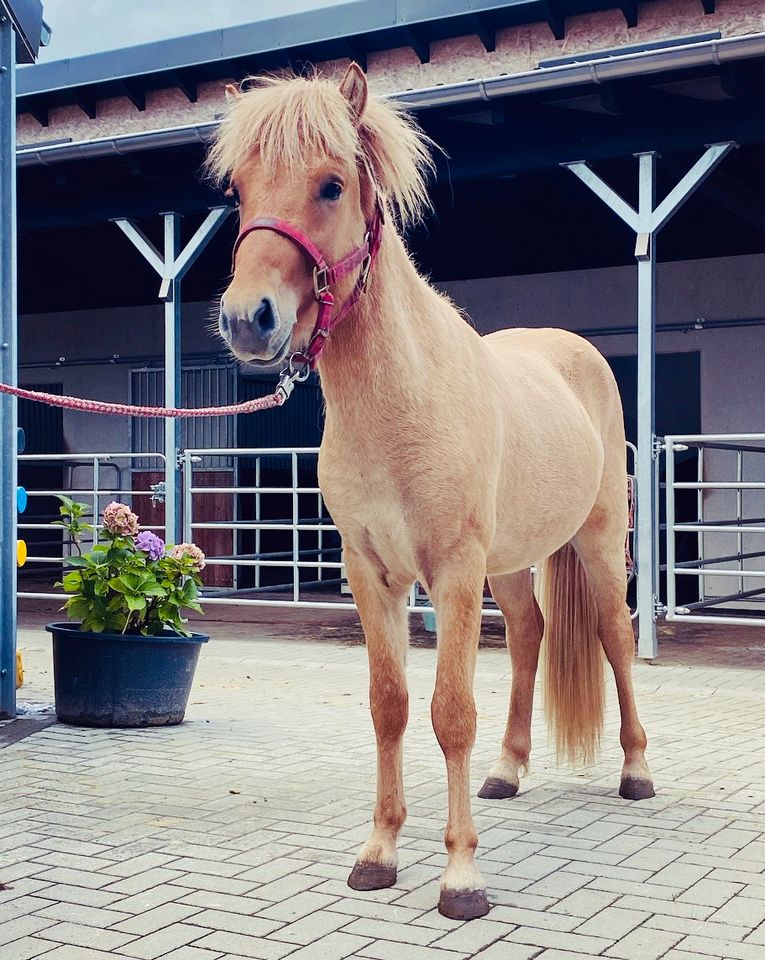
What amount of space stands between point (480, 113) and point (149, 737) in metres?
4.48

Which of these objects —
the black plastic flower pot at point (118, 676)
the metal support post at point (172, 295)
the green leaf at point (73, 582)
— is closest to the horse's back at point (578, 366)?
the black plastic flower pot at point (118, 676)

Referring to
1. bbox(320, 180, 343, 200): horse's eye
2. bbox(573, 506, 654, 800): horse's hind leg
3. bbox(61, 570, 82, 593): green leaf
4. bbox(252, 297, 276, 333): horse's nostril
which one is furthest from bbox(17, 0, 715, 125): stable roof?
bbox(252, 297, 276, 333): horse's nostril

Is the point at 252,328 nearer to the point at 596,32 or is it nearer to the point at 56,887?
the point at 56,887

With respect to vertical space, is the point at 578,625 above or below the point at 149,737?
above

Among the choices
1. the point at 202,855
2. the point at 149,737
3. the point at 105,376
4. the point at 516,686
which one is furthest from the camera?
the point at 105,376

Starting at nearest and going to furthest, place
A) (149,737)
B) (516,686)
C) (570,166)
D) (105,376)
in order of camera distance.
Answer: (516,686), (149,737), (570,166), (105,376)

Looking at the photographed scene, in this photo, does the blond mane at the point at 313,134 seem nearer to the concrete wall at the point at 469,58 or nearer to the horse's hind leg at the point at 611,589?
the horse's hind leg at the point at 611,589

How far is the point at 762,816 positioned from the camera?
3402mm

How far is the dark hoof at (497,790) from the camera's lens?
365 cm

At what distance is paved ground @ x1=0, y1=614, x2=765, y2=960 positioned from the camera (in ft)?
7.89

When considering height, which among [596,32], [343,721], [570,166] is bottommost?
[343,721]

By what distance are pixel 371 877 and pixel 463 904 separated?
29 centimetres

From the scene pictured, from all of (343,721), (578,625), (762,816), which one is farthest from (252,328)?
(343,721)

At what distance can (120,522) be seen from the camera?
4945 mm
